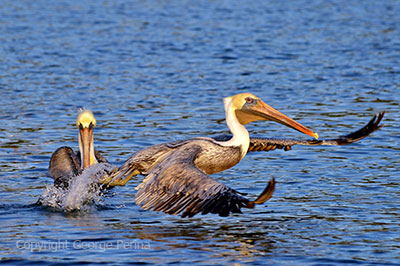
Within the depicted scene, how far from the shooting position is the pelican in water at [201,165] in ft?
21.7

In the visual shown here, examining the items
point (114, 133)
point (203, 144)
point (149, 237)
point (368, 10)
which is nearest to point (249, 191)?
point (203, 144)

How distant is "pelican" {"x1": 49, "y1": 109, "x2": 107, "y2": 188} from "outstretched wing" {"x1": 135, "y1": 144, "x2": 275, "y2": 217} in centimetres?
238

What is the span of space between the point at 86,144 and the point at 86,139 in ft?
0.22

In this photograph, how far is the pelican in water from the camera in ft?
21.7

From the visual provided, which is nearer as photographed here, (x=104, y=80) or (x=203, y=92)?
(x=203, y=92)

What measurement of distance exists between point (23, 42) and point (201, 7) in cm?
854

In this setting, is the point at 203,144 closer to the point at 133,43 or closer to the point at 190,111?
the point at 190,111

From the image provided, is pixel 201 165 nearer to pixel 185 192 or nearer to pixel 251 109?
pixel 251 109

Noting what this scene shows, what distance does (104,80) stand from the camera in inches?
624

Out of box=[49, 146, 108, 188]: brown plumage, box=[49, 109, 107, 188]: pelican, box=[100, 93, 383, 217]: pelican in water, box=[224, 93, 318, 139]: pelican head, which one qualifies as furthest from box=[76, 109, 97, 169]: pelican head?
box=[224, 93, 318, 139]: pelican head

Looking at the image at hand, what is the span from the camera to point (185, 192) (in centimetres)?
691

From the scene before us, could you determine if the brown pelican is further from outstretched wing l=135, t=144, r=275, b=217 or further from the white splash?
the white splash

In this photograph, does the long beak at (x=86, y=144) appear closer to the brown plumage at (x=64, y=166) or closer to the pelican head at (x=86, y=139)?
the pelican head at (x=86, y=139)

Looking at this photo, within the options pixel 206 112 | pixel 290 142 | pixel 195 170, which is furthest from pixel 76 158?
pixel 195 170
